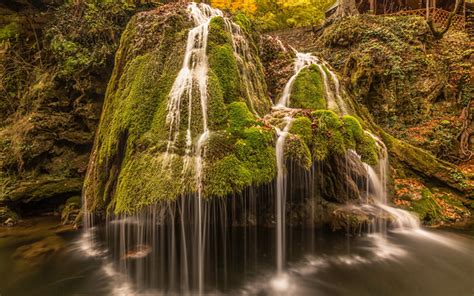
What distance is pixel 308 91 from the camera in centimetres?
800

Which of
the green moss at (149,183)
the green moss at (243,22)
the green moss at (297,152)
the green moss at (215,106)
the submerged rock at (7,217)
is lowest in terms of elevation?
the submerged rock at (7,217)

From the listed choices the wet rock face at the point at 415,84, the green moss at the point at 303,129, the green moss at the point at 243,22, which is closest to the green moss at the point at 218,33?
the green moss at the point at 243,22

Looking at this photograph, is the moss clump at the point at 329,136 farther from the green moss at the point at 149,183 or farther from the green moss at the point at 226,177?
the green moss at the point at 149,183

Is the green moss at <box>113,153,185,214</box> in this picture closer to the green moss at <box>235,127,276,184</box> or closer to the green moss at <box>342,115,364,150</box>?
the green moss at <box>235,127,276,184</box>

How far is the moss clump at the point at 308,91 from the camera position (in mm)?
7796

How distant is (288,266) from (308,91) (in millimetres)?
5327

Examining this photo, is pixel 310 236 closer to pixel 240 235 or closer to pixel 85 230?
pixel 240 235

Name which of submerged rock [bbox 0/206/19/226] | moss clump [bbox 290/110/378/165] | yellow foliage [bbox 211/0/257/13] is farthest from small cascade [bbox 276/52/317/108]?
yellow foliage [bbox 211/0/257/13]

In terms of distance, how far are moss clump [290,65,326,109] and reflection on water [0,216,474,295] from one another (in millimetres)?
3842

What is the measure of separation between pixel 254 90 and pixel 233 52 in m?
1.14

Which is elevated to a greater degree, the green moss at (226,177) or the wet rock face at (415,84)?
the wet rock face at (415,84)

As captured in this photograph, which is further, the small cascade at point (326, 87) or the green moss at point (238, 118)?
the small cascade at point (326, 87)

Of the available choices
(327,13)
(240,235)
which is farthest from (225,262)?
(327,13)

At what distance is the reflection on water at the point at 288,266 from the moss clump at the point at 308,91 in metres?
3.84
